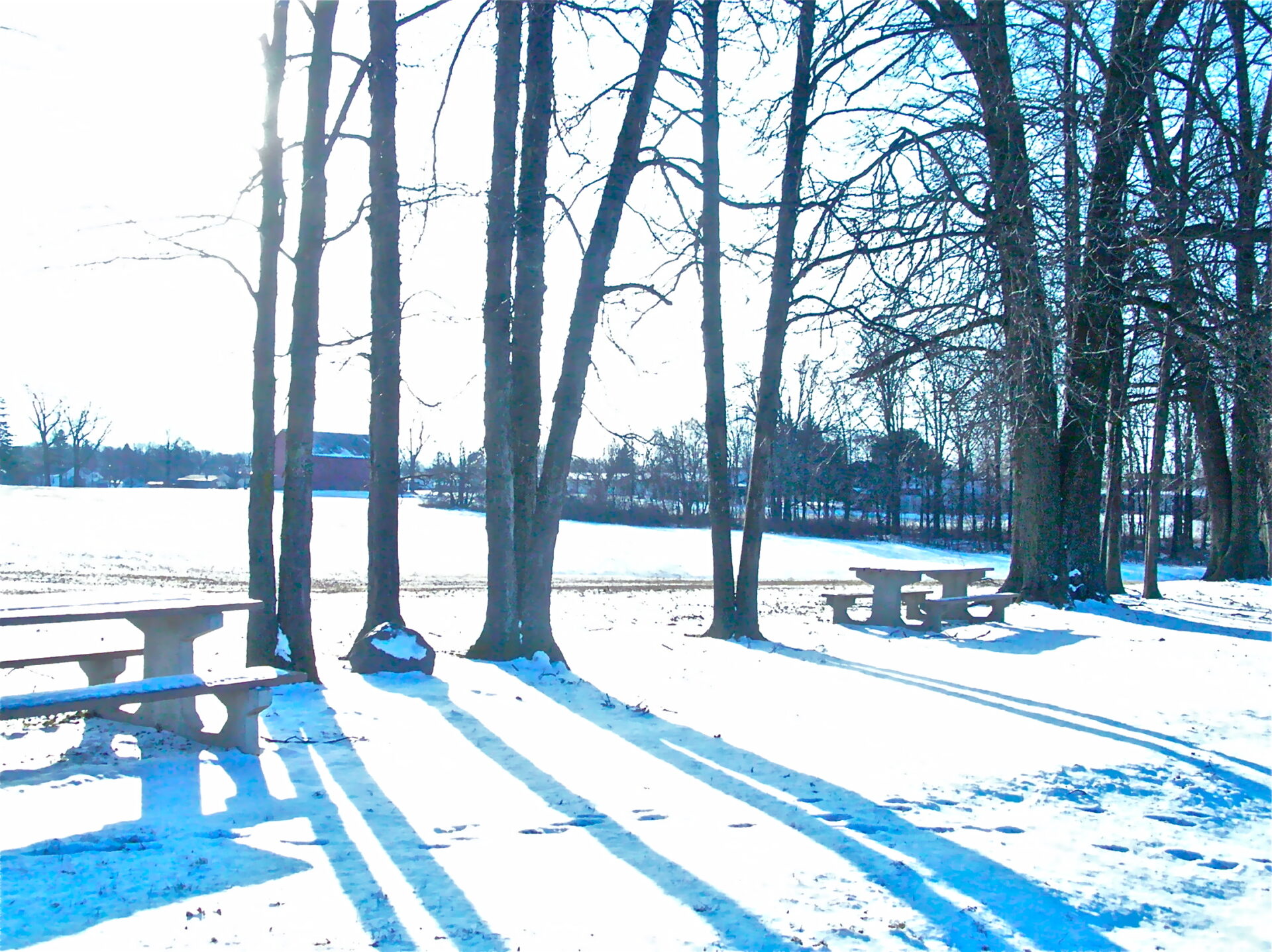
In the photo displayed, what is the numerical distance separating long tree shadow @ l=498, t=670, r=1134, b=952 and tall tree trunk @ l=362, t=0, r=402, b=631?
3.40 metres

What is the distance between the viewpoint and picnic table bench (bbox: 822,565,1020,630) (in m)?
13.1

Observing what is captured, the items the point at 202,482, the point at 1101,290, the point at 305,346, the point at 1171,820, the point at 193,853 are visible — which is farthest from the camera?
the point at 202,482

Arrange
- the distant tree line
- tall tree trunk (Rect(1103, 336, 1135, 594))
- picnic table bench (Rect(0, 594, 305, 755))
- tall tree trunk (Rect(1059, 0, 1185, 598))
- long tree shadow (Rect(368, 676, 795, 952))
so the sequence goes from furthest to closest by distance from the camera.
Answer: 1. the distant tree line
2. tall tree trunk (Rect(1103, 336, 1135, 594))
3. tall tree trunk (Rect(1059, 0, 1185, 598))
4. picnic table bench (Rect(0, 594, 305, 755))
5. long tree shadow (Rect(368, 676, 795, 952))

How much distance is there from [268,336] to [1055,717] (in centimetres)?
721

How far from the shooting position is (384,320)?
9094 mm

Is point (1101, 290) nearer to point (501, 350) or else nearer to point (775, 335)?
point (775, 335)

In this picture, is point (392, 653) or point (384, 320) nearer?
point (392, 653)

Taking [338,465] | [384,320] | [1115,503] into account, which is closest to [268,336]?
A: [384,320]

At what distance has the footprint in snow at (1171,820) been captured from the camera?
524 centimetres


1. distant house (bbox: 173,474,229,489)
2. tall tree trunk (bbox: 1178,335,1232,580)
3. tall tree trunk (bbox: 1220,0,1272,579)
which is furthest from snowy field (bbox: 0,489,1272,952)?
distant house (bbox: 173,474,229,489)

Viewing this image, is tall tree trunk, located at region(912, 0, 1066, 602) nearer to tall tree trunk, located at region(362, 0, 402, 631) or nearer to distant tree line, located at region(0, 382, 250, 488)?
tall tree trunk, located at region(362, 0, 402, 631)

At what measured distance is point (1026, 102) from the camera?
1066 centimetres

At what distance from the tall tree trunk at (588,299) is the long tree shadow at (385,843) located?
11.6 feet

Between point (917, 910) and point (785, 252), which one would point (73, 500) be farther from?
point (917, 910)
